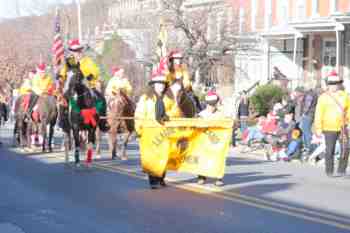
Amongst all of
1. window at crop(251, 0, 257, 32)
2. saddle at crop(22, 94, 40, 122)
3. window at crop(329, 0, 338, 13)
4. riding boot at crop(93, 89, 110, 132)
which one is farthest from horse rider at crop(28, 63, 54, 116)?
window at crop(251, 0, 257, 32)

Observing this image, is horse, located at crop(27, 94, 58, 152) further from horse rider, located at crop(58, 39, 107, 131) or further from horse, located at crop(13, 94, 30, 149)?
horse rider, located at crop(58, 39, 107, 131)

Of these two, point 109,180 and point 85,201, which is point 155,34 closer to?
point 109,180

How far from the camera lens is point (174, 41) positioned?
37.0 metres

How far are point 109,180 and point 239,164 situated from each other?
15.2 ft

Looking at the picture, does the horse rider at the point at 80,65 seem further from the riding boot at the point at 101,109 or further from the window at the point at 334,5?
the window at the point at 334,5

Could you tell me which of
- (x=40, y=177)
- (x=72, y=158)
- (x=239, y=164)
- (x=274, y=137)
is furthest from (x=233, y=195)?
(x=274, y=137)

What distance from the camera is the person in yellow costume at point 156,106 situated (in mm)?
12516

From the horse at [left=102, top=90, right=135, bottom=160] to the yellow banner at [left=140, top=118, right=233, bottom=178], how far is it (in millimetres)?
5926

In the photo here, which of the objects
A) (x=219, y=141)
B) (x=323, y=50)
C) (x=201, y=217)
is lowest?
(x=201, y=217)

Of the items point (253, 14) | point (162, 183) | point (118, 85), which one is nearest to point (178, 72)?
point (162, 183)

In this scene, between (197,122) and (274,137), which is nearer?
(197,122)

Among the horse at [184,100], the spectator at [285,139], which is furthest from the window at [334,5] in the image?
the horse at [184,100]

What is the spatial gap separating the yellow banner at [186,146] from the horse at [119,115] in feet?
19.4

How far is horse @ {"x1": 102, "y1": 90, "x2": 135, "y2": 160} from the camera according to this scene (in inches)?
742
